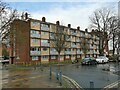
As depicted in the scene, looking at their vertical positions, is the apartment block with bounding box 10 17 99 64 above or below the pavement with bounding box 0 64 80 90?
above

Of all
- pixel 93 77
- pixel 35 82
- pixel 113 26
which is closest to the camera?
pixel 35 82

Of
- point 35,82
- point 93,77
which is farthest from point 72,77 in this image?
point 35,82

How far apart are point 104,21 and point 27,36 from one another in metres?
20.4

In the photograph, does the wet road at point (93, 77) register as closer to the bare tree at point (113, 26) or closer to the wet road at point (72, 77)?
the wet road at point (72, 77)

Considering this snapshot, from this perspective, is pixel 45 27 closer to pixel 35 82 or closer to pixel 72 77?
pixel 72 77

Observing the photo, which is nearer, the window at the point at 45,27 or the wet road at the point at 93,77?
the wet road at the point at 93,77

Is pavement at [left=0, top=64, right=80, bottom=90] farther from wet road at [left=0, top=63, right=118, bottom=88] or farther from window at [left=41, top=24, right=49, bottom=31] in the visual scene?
window at [left=41, top=24, right=49, bottom=31]

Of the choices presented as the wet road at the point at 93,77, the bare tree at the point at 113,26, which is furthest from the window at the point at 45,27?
the wet road at the point at 93,77

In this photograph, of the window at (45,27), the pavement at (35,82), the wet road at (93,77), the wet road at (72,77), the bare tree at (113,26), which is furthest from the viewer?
the window at (45,27)

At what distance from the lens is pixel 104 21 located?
61.2 m

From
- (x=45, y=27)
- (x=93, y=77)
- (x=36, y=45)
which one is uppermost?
(x=45, y=27)

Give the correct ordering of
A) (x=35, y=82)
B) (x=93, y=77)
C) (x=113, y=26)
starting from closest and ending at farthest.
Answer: (x=35, y=82)
(x=93, y=77)
(x=113, y=26)

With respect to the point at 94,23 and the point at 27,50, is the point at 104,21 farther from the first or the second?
the point at 27,50

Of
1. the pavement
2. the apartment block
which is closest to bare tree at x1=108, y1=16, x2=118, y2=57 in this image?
the apartment block
